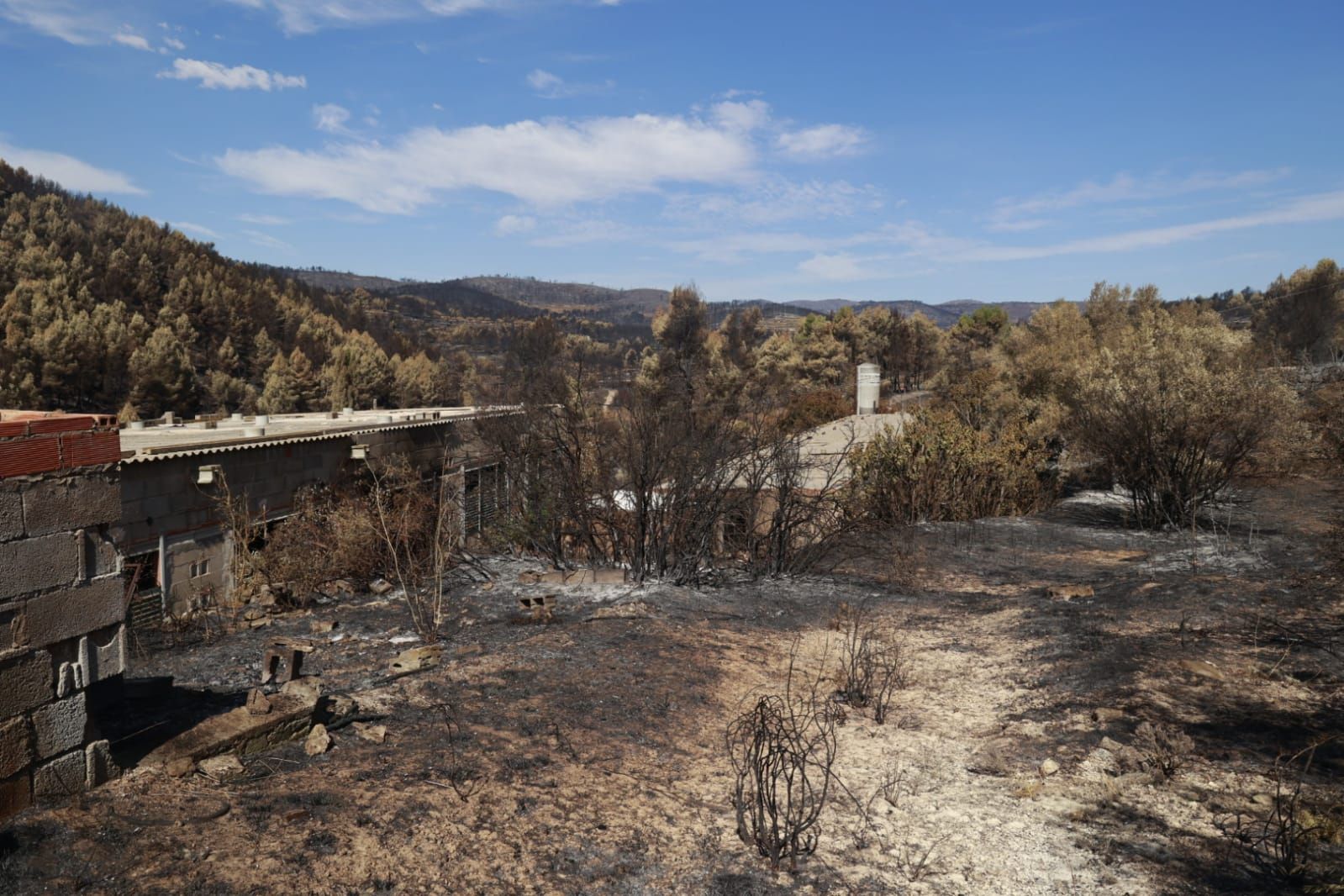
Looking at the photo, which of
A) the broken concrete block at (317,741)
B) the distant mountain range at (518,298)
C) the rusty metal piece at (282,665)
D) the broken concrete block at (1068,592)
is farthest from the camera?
the distant mountain range at (518,298)

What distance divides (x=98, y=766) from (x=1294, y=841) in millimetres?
5288

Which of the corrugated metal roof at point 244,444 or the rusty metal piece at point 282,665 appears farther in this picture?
the corrugated metal roof at point 244,444

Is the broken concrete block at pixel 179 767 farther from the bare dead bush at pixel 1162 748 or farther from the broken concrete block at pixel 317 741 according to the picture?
the bare dead bush at pixel 1162 748

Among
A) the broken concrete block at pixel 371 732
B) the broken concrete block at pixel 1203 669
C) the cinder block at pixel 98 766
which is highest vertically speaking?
the cinder block at pixel 98 766

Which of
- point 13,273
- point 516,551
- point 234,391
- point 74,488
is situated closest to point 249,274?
point 13,273

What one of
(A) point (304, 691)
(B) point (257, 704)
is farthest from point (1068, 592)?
(B) point (257, 704)

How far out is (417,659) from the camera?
648cm

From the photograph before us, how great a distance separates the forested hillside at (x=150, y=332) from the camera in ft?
121

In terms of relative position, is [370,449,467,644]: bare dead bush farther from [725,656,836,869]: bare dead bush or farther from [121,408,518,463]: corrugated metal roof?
[725,656,836,869]: bare dead bush

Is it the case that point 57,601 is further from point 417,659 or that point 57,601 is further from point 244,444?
point 244,444

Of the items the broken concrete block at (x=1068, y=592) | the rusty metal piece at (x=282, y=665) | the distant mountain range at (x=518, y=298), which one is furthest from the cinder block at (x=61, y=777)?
the distant mountain range at (x=518, y=298)

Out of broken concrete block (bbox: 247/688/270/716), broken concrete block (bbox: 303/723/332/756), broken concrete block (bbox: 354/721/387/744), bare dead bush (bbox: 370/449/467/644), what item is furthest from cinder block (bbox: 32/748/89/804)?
bare dead bush (bbox: 370/449/467/644)

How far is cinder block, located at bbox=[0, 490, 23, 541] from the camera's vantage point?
3.30 metres

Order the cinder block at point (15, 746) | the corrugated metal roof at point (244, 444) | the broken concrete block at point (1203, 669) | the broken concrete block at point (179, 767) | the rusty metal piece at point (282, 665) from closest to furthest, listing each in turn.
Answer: the cinder block at point (15, 746) → the broken concrete block at point (179, 767) → the rusty metal piece at point (282, 665) → the broken concrete block at point (1203, 669) → the corrugated metal roof at point (244, 444)
